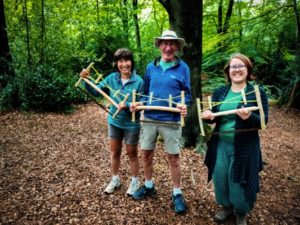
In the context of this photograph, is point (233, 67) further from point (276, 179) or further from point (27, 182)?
point (27, 182)

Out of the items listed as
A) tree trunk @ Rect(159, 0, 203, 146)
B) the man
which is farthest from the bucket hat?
tree trunk @ Rect(159, 0, 203, 146)

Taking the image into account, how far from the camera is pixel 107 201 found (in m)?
4.03

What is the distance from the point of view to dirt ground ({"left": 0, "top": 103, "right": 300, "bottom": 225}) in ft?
12.3

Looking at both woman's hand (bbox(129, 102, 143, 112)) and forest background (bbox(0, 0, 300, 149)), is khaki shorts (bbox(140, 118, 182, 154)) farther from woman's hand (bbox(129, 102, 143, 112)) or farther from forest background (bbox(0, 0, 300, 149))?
forest background (bbox(0, 0, 300, 149))

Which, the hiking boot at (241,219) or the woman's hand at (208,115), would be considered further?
the hiking boot at (241,219)

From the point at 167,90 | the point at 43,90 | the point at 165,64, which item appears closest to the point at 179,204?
the point at 167,90

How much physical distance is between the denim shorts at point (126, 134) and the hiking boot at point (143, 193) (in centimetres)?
70

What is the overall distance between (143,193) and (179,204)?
554mm

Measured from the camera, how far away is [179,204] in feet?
12.5

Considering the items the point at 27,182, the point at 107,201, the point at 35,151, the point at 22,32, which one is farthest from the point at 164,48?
the point at 22,32

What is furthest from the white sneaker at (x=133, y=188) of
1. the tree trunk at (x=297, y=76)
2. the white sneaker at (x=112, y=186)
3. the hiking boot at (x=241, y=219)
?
the tree trunk at (x=297, y=76)

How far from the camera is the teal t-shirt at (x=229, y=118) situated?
3.15 metres

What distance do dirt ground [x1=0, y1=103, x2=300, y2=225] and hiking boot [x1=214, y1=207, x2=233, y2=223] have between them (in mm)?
99

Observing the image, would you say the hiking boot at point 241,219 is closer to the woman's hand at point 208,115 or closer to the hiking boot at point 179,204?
the hiking boot at point 179,204
